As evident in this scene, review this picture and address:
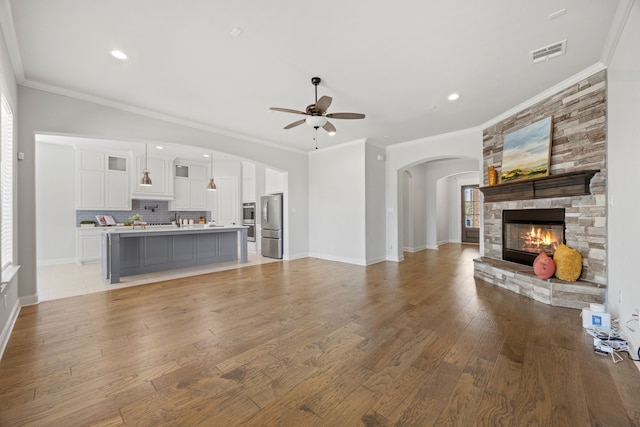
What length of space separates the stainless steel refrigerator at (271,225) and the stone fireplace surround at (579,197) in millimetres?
4831

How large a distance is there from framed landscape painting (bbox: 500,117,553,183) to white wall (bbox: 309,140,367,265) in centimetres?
273

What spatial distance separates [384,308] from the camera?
330 cm

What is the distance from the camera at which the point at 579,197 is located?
11.2ft

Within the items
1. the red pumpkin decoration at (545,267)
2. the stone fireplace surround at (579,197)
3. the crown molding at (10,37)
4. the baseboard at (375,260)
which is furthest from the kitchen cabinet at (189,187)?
the red pumpkin decoration at (545,267)

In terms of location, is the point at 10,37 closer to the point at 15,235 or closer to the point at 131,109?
the point at 131,109

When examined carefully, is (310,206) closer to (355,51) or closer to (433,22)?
(355,51)

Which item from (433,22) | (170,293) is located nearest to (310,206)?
(170,293)

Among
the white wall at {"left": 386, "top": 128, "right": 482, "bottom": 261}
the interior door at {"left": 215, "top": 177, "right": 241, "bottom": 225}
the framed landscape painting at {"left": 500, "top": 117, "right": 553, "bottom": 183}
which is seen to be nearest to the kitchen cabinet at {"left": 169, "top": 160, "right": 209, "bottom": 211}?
the interior door at {"left": 215, "top": 177, "right": 241, "bottom": 225}

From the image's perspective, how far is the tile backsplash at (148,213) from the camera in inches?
279

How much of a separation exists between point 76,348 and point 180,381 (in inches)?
49.9

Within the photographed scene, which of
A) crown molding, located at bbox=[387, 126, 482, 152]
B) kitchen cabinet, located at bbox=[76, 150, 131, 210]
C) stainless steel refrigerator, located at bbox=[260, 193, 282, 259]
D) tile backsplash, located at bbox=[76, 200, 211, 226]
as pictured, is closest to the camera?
crown molding, located at bbox=[387, 126, 482, 152]

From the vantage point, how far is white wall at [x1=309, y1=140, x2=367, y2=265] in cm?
620

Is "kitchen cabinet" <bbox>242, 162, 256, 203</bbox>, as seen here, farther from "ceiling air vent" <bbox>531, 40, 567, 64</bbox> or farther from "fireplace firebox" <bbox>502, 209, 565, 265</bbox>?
"ceiling air vent" <bbox>531, 40, 567, 64</bbox>

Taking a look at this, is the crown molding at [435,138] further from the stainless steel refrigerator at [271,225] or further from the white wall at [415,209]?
the stainless steel refrigerator at [271,225]
